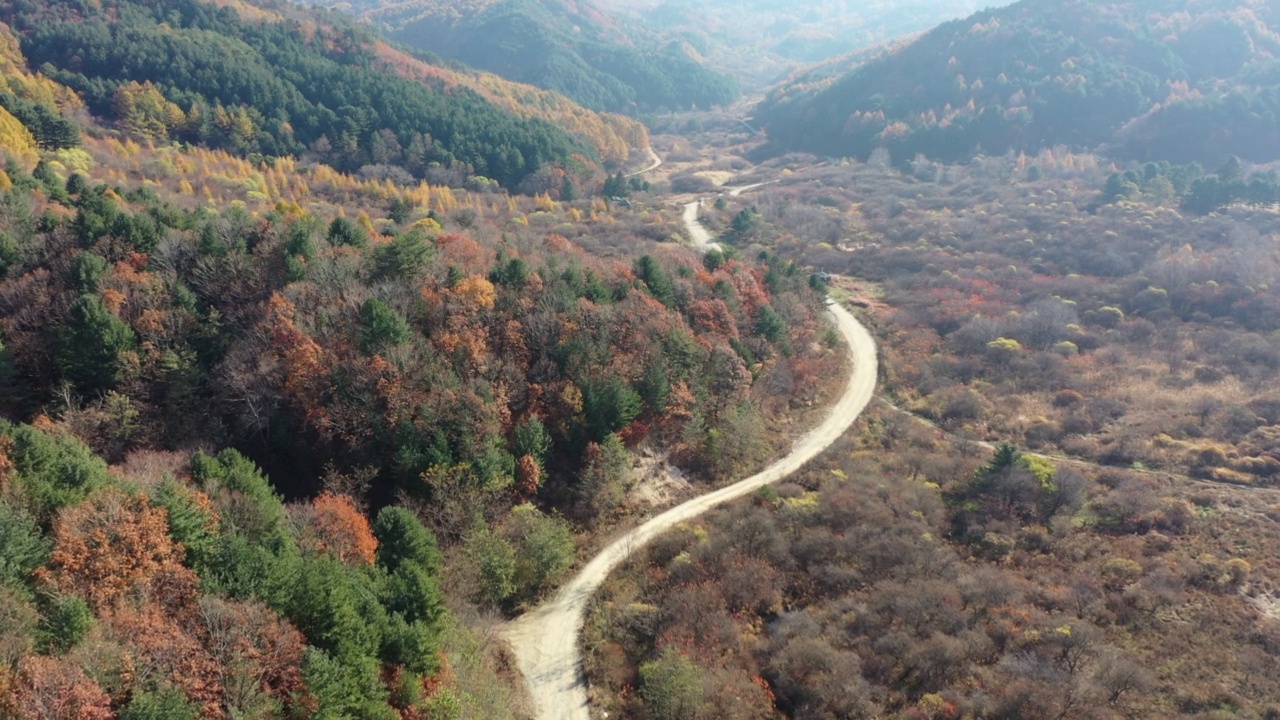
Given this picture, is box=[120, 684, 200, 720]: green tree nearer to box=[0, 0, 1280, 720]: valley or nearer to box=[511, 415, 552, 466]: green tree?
box=[0, 0, 1280, 720]: valley

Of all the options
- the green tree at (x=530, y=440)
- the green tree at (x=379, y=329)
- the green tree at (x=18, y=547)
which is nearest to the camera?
the green tree at (x=18, y=547)

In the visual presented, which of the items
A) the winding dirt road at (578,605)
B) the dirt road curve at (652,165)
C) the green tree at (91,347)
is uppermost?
the green tree at (91,347)

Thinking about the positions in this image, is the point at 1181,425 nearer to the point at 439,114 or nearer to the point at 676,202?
the point at 676,202

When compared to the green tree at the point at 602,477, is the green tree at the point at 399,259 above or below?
above

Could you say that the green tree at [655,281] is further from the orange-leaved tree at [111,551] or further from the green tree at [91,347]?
the orange-leaved tree at [111,551]

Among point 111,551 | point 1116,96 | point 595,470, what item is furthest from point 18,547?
point 1116,96

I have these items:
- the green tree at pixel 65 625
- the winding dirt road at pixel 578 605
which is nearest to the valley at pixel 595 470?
the green tree at pixel 65 625

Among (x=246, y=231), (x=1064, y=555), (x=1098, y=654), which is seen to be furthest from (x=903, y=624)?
(x=246, y=231)
